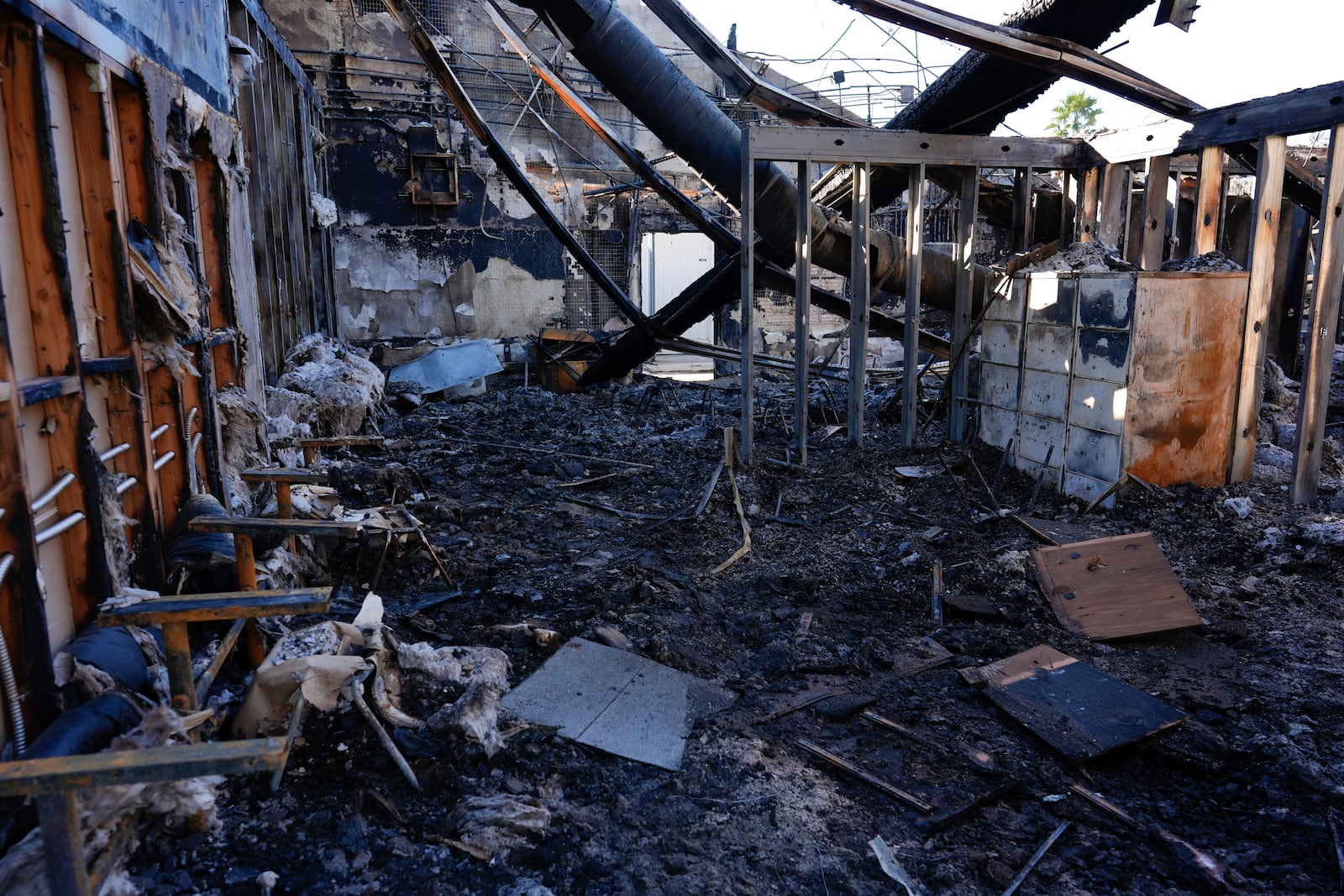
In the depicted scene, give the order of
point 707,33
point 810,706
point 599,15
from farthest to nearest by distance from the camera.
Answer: point 707,33 → point 599,15 → point 810,706

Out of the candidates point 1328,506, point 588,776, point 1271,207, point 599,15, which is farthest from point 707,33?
point 588,776

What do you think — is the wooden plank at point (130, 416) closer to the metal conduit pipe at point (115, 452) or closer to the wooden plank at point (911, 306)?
the metal conduit pipe at point (115, 452)

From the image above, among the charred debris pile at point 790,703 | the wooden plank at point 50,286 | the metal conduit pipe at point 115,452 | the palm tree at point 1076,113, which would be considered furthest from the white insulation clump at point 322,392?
the palm tree at point 1076,113

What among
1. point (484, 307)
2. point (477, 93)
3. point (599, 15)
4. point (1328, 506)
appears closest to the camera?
point (1328, 506)

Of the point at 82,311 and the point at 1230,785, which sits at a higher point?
the point at 82,311

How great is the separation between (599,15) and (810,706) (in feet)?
21.9

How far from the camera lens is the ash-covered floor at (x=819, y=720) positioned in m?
2.68

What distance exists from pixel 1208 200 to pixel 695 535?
5069 mm

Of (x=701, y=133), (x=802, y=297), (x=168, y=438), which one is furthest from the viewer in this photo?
(x=701, y=133)

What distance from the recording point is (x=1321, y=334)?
6000 millimetres

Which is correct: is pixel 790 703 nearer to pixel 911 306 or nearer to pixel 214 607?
pixel 214 607

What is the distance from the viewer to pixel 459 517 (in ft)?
21.3

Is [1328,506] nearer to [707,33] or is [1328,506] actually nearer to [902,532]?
[902,532]

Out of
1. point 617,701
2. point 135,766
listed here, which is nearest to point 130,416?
point 135,766
